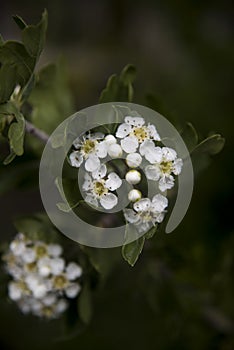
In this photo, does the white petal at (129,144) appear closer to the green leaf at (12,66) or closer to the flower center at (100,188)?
the flower center at (100,188)

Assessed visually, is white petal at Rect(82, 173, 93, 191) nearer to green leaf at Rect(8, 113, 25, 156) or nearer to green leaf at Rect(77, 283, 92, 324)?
green leaf at Rect(8, 113, 25, 156)

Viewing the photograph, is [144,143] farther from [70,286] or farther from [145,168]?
[70,286]

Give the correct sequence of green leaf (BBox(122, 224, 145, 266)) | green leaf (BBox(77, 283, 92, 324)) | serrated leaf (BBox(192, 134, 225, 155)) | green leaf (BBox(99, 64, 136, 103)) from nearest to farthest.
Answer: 1. green leaf (BBox(122, 224, 145, 266))
2. serrated leaf (BBox(192, 134, 225, 155))
3. green leaf (BBox(99, 64, 136, 103))
4. green leaf (BBox(77, 283, 92, 324))

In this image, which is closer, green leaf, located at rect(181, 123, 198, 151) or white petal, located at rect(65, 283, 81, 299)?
green leaf, located at rect(181, 123, 198, 151)

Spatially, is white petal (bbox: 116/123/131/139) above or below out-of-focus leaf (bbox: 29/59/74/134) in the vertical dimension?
above

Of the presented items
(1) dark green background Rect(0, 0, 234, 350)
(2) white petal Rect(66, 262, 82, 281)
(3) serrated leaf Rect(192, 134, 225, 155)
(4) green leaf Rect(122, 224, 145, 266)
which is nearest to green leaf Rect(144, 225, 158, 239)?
(4) green leaf Rect(122, 224, 145, 266)

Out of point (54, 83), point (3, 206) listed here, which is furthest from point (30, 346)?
point (54, 83)

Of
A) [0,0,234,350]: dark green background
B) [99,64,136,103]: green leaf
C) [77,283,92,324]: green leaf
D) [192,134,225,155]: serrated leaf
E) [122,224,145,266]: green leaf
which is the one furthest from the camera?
[0,0,234,350]: dark green background
